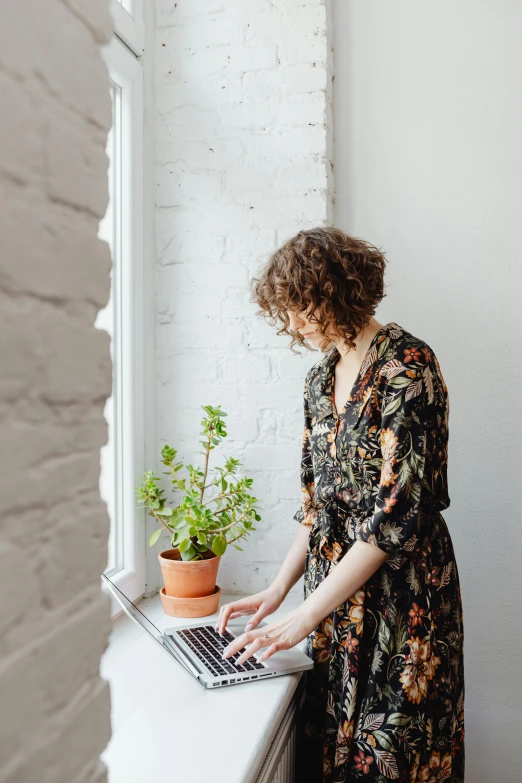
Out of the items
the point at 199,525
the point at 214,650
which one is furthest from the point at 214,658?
the point at 199,525

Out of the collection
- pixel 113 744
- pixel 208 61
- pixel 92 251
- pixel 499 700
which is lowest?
pixel 499 700

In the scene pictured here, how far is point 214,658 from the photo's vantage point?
1423mm

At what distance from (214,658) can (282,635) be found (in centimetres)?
17

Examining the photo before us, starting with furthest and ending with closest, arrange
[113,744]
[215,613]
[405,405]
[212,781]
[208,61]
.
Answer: [208,61]
[215,613]
[405,405]
[113,744]
[212,781]

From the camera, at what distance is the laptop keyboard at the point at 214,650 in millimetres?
1385

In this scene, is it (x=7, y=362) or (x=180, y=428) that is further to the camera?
(x=180, y=428)

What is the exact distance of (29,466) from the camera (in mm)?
610

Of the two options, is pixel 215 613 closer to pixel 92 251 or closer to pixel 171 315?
pixel 171 315

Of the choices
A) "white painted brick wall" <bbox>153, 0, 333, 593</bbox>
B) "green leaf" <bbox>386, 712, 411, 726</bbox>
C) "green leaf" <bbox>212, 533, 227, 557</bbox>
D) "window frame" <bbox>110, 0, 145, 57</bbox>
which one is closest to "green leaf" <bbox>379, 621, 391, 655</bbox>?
"green leaf" <bbox>386, 712, 411, 726</bbox>

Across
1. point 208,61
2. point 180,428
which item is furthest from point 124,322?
point 208,61

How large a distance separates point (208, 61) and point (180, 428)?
1074 mm

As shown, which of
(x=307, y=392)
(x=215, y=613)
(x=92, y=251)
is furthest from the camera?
(x=215, y=613)

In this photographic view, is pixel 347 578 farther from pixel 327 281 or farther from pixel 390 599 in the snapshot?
pixel 327 281

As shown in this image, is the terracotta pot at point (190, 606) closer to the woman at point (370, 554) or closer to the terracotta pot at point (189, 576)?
the terracotta pot at point (189, 576)
